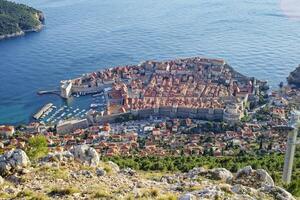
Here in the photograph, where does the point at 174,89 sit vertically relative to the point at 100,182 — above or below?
below

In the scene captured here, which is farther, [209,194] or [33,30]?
[33,30]

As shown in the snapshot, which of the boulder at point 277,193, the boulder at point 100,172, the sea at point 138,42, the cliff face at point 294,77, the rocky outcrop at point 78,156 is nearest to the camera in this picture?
the boulder at point 277,193

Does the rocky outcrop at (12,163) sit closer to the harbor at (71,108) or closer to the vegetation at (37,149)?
the vegetation at (37,149)

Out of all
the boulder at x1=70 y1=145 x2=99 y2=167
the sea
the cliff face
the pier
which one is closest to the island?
the sea

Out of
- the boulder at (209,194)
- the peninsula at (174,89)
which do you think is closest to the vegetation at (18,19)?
the peninsula at (174,89)

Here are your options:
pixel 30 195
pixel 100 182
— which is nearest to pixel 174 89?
pixel 100 182

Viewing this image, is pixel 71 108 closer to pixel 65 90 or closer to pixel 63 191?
pixel 65 90
